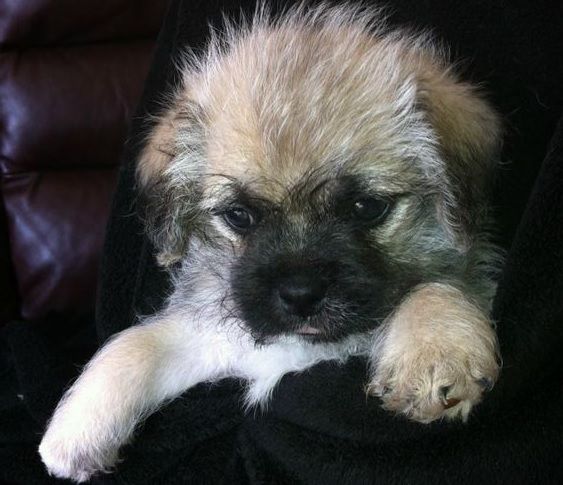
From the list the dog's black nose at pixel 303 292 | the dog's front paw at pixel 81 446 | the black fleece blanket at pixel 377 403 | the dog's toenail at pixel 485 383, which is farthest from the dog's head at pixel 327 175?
the dog's front paw at pixel 81 446

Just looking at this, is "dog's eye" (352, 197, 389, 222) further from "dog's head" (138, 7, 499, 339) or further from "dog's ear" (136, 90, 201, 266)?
"dog's ear" (136, 90, 201, 266)

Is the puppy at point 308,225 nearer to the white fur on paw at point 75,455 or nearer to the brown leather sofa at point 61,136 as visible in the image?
the white fur on paw at point 75,455

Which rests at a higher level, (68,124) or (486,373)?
(486,373)

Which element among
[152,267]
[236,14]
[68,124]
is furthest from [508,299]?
[68,124]

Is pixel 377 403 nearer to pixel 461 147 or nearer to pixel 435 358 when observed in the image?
pixel 435 358

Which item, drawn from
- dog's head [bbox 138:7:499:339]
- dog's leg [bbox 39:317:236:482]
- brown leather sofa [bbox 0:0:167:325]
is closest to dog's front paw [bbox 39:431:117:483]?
dog's leg [bbox 39:317:236:482]

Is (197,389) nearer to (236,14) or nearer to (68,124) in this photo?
(236,14)

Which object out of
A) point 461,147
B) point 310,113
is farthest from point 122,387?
point 461,147
